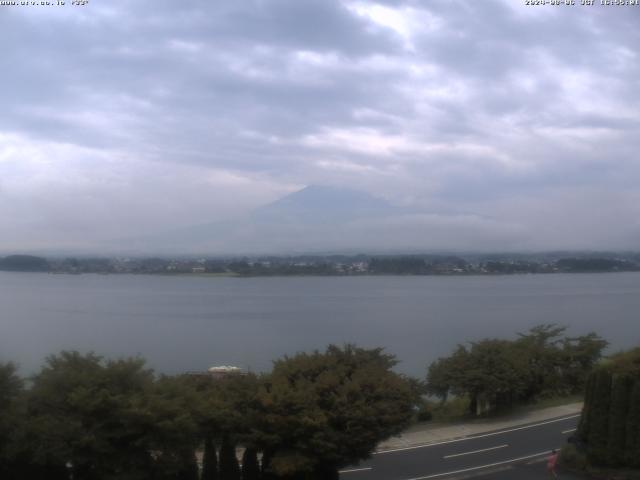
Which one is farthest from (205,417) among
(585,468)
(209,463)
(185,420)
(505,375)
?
(505,375)

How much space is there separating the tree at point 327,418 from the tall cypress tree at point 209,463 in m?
0.88

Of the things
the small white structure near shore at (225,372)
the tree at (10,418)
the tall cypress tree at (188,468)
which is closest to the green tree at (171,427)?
the tall cypress tree at (188,468)

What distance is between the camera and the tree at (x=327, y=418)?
37.0ft

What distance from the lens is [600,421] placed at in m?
12.8

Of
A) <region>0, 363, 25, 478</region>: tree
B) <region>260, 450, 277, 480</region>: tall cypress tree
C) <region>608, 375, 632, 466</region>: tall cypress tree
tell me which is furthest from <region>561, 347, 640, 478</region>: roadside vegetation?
<region>0, 363, 25, 478</region>: tree

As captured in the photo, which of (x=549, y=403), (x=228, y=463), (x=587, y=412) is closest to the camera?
(x=228, y=463)

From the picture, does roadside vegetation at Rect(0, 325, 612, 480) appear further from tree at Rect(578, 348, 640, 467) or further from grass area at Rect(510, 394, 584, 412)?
grass area at Rect(510, 394, 584, 412)

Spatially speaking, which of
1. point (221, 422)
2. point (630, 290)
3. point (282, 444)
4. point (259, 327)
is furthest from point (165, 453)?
point (630, 290)

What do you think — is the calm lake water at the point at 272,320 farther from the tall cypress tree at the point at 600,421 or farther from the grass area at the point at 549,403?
the tall cypress tree at the point at 600,421

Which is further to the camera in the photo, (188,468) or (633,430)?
(633,430)

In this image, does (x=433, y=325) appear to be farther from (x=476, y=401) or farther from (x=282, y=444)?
(x=282, y=444)

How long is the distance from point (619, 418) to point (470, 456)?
147 inches

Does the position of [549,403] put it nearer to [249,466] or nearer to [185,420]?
[249,466]

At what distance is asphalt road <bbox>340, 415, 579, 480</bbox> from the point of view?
46.0 ft
